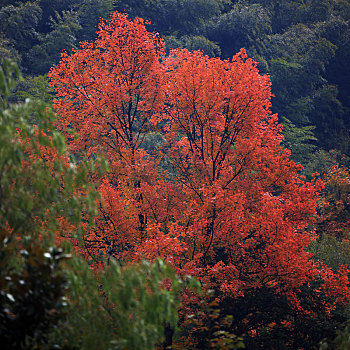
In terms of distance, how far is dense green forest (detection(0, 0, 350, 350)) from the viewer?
4668 mm

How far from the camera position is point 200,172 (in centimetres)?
1255

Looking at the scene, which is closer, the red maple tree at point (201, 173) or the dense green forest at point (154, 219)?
the dense green forest at point (154, 219)

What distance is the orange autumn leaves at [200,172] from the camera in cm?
1051

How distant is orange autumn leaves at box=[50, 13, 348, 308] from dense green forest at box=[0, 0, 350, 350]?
48mm

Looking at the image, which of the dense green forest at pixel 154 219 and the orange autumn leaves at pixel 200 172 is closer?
the dense green forest at pixel 154 219

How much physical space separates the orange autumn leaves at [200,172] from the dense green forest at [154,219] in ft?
0.16

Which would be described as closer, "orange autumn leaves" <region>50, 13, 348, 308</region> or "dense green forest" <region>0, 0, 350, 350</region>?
"dense green forest" <region>0, 0, 350, 350</region>

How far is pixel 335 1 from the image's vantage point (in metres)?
42.5

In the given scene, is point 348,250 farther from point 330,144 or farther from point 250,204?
point 330,144

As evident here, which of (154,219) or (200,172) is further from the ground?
(200,172)

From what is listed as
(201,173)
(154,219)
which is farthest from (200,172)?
(154,219)

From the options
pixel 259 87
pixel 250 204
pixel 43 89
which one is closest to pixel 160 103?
pixel 259 87

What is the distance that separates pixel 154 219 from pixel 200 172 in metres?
1.90

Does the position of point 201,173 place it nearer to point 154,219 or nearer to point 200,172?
point 200,172
